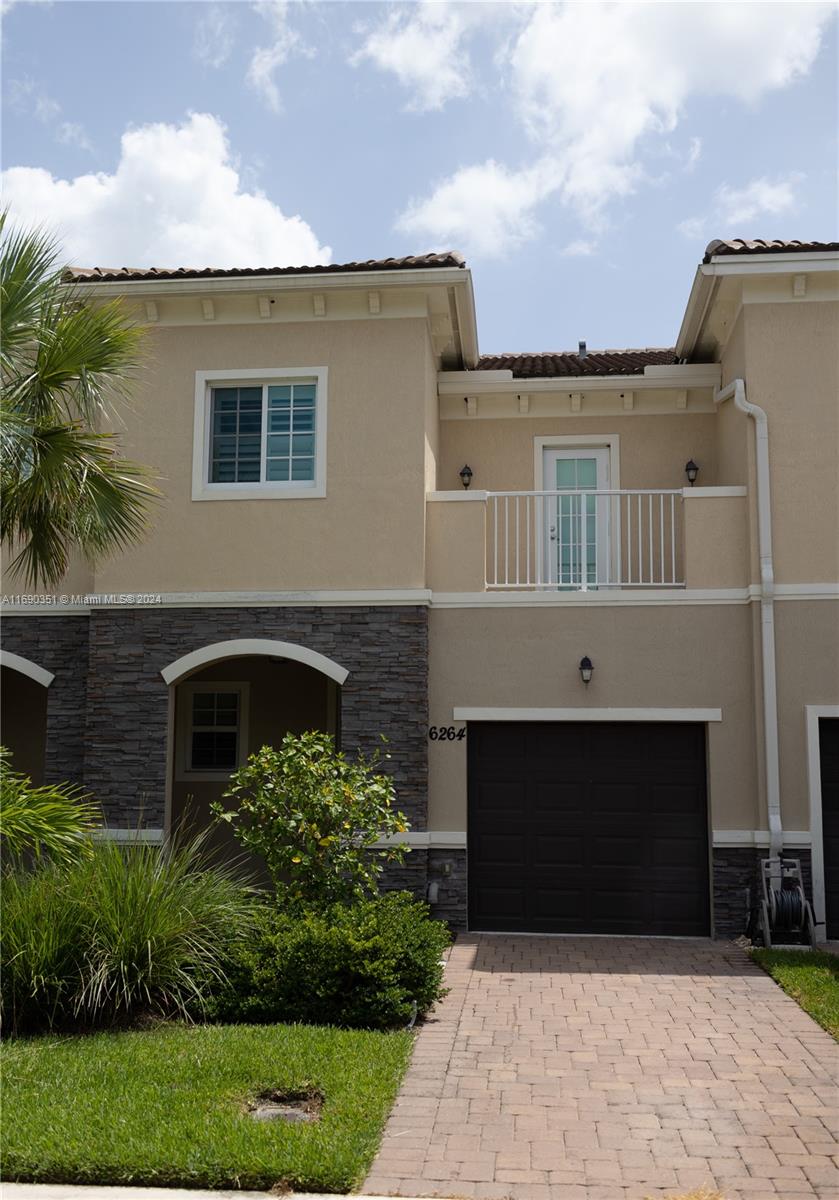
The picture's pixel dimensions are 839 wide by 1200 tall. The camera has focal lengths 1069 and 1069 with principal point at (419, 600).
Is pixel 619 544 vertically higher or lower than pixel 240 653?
higher

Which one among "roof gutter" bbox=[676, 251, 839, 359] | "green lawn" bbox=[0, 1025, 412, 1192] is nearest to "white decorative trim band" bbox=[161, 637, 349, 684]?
"green lawn" bbox=[0, 1025, 412, 1192]

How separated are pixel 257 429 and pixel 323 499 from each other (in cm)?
126

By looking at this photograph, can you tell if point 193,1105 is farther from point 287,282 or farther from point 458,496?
point 287,282

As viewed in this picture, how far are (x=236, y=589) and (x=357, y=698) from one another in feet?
6.21

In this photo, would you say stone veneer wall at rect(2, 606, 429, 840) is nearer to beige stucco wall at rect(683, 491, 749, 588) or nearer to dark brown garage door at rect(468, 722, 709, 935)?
dark brown garage door at rect(468, 722, 709, 935)

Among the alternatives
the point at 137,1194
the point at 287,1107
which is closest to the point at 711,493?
the point at 287,1107

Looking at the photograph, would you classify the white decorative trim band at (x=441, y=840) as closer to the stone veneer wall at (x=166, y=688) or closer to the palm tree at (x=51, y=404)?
the stone veneer wall at (x=166, y=688)

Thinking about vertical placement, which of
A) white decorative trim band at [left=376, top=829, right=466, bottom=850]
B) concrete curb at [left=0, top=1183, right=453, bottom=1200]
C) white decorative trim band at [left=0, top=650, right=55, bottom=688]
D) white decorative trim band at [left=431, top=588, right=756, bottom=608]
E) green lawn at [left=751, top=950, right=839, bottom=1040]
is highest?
white decorative trim band at [left=431, top=588, right=756, bottom=608]

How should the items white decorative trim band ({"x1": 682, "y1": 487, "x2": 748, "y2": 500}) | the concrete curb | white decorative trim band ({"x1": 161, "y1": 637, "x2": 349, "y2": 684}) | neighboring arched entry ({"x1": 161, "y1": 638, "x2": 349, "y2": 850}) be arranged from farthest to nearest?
neighboring arched entry ({"x1": 161, "y1": 638, "x2": 349, "y2": 850}) < white decorative trim band ({"x1": 682, "y1": 487, "x2": 748, "y2": 500}) < white decorative trim band ({"x1": 161, "y1": 637, "x2": 349, "y2": 684}) < the concrete curb

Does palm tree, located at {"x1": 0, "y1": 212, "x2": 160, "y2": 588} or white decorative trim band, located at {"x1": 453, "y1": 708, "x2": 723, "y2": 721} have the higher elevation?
palm tree, located at {"x1": 0, "y1": 212, "x2": 160, "y2": 588}

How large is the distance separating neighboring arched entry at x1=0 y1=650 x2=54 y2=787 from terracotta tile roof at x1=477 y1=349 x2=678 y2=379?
7785mm

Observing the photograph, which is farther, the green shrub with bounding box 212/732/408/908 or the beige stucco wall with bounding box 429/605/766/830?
the beige stucco wall with bounding box 429/605/766/830

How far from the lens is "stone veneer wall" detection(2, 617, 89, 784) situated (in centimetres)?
1255

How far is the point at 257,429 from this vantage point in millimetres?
12727
